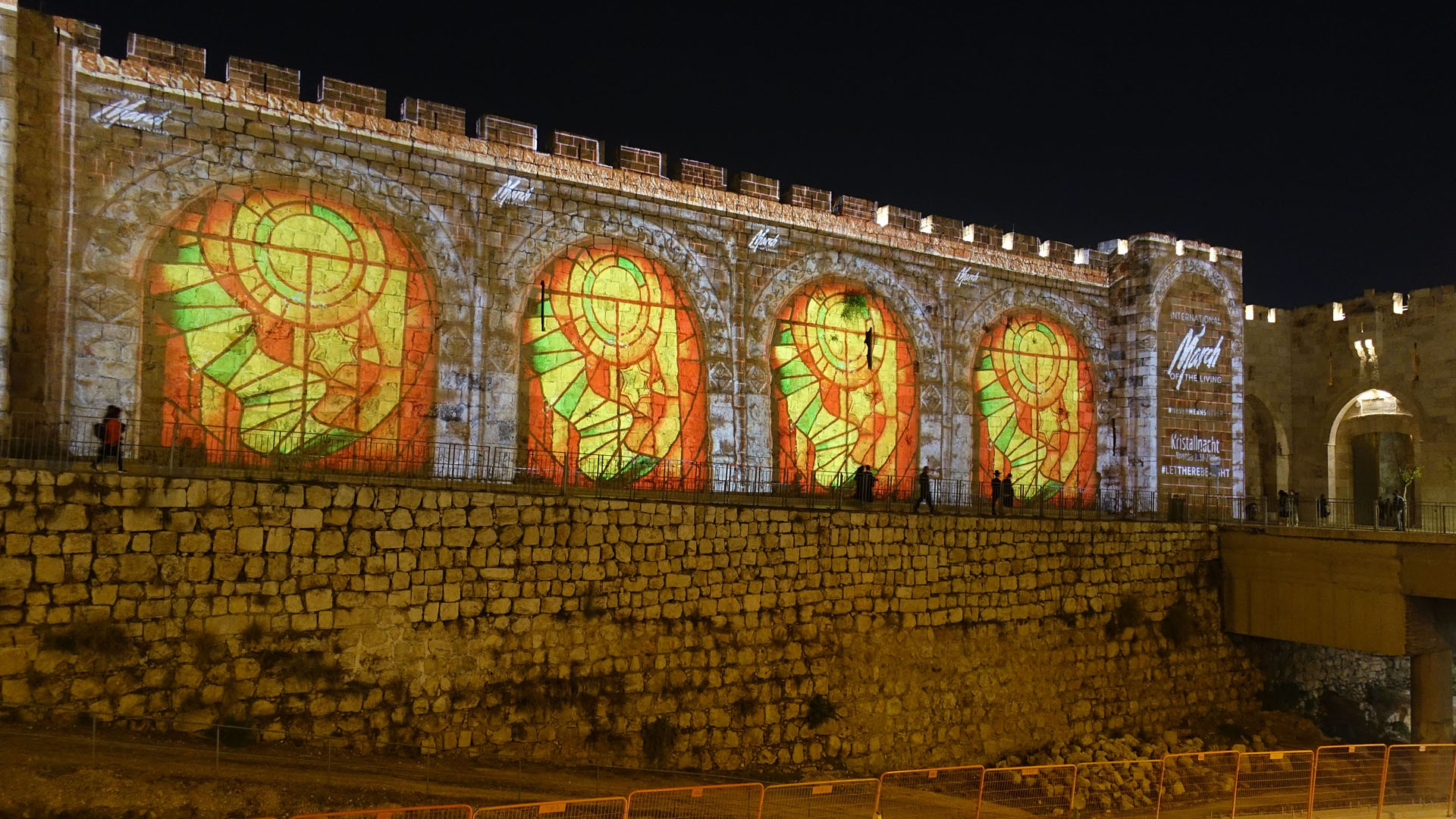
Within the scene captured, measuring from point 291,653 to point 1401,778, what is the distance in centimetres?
1353

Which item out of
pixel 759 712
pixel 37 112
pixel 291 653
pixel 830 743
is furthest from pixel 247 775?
pixel 37 112

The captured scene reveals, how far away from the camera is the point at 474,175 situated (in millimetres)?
14695

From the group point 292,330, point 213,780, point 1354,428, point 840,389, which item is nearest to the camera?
point 213,780

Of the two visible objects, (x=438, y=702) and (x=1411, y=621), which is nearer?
(x=438, y=702)

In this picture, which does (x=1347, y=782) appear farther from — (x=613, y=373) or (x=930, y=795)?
(x=613, y=373)

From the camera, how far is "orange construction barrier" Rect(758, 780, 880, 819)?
8.84 metres

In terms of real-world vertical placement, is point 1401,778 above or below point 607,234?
below

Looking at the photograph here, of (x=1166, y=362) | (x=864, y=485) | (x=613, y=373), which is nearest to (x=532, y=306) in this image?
(x=613, y=373)

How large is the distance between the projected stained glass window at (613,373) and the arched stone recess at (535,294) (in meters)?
0.17

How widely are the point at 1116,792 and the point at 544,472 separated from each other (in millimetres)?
8782

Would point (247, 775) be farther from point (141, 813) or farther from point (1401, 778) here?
point (1401, 778)

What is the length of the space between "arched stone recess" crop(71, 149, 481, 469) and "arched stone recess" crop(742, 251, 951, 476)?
4777 mm

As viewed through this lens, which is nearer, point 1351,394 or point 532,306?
point 532,306

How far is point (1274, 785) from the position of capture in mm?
12211
